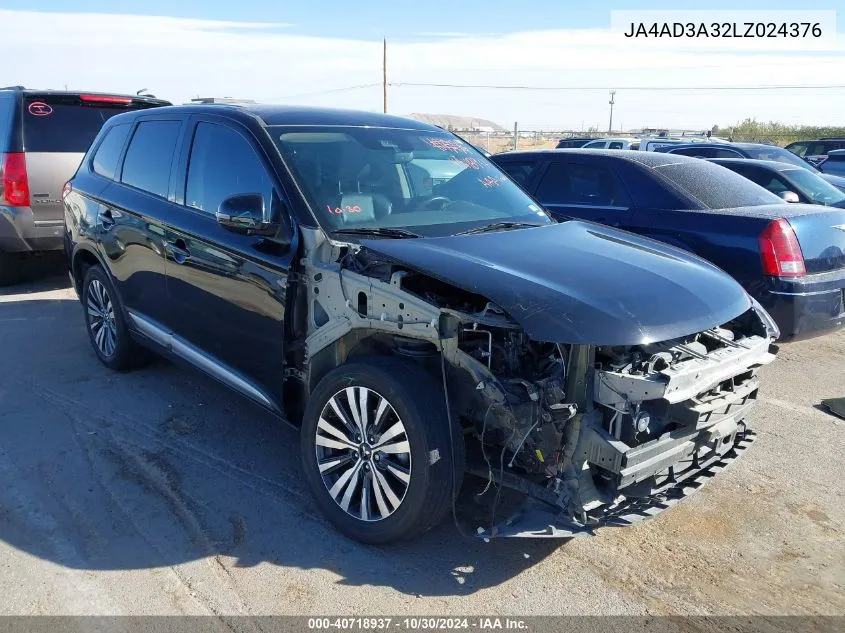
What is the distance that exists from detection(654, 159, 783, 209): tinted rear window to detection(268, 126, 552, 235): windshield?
2.10 meters

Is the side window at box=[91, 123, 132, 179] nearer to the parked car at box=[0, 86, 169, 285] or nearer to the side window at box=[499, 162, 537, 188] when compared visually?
the parked car at box=[0, 86, 169, 285]

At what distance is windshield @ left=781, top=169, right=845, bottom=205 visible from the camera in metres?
9.16

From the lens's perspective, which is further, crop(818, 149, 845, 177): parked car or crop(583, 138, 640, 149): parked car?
crop(583, 138, 640, 149): parked car

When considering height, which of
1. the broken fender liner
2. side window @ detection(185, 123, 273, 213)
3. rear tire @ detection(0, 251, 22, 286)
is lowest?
rear tire @ detection(0, 251, 22, 286)

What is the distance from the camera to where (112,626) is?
9.30 feet

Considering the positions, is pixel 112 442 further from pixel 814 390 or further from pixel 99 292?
pixel 814 390

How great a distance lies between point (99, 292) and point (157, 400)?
3.82ft

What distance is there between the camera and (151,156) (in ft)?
16.1

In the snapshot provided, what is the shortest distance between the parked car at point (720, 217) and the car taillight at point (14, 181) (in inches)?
207

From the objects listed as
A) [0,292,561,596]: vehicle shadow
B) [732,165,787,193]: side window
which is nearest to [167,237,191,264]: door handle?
[0,292,561,596]: vehicle shadow

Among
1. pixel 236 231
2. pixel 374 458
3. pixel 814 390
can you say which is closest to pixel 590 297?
pixel 374 458

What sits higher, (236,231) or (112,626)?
(236,231)

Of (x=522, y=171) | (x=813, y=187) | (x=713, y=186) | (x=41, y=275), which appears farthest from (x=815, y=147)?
(x=41, y=275)

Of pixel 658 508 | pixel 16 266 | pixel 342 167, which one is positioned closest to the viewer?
pixel 658 508
